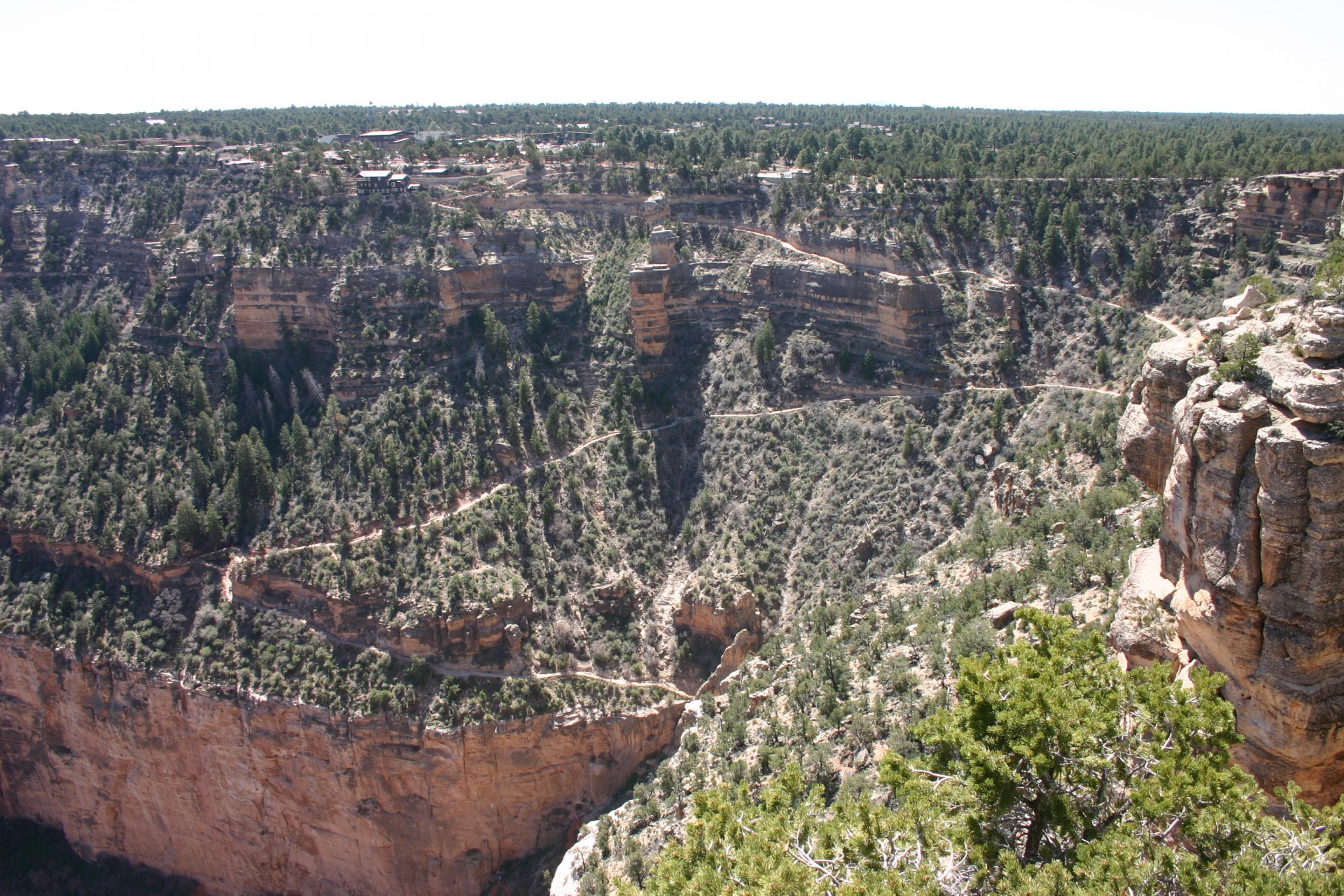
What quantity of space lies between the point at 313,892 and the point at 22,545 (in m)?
30.7

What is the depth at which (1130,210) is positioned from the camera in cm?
6644

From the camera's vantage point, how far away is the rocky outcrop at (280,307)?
72.4 meters

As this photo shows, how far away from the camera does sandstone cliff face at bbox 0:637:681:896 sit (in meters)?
51.3

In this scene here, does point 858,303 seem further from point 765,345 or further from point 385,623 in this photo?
point 385,623

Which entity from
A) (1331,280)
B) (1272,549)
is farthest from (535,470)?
(1331,280)

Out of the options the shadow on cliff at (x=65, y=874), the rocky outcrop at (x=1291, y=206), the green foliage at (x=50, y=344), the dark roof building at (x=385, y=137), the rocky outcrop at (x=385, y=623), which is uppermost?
the dark roof building at (x=385, y=137)

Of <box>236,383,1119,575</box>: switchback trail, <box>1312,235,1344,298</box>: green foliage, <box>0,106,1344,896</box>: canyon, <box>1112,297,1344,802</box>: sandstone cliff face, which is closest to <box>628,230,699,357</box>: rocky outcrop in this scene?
<box>0,106,1344,896</box>: canyon

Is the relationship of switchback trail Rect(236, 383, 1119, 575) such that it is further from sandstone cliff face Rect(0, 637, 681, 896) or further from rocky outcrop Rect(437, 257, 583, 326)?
rocky outcrop Rect(437, 257, 583, 326)

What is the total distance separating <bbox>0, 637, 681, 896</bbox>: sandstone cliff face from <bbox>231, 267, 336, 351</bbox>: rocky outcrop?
28149 millimetres

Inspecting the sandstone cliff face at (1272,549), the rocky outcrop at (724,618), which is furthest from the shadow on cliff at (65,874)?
the sandstone cliff face at (1272,549)

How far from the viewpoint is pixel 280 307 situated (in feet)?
239

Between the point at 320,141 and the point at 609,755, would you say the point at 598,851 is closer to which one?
the point at 609,755

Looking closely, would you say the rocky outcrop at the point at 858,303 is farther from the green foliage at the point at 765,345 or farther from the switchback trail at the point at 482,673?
the switchback trail at the point at 482,673

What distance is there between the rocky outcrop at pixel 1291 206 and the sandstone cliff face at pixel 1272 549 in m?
41.0
